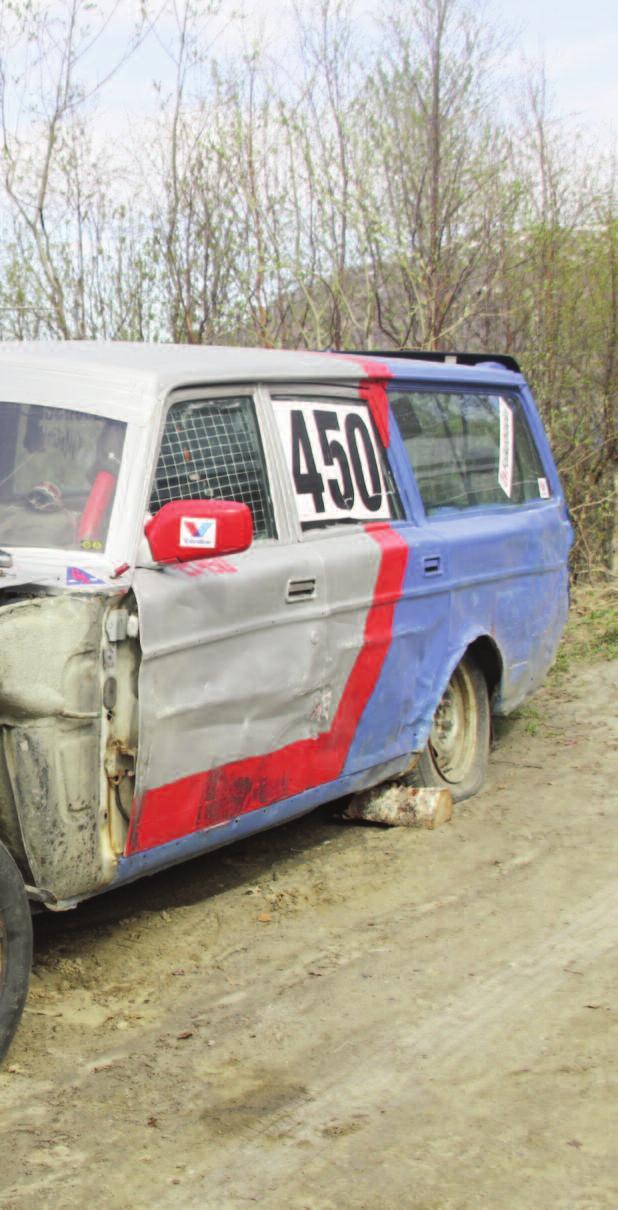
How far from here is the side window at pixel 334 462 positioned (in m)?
4.89

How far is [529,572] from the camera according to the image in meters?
6.60

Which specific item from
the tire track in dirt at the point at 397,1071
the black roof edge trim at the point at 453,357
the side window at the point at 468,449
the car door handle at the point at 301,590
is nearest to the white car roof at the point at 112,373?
the car door handle at the point at 301,590

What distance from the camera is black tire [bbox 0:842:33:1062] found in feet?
11.6

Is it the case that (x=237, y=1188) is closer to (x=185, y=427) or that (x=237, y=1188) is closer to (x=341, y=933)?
(x=341, y=933)

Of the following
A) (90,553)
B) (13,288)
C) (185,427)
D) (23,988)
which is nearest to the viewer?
(23,988)

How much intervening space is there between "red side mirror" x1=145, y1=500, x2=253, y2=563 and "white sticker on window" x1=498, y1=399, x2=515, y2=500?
2827 millimetres

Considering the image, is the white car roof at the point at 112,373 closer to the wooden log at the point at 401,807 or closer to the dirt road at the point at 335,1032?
the dirt road at the point at 335,1032

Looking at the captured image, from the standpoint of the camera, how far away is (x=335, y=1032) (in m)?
3.93

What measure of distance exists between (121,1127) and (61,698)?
1121mm

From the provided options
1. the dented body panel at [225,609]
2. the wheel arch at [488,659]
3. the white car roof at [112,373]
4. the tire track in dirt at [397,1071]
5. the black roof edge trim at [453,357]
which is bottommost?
the tire track in dirt at [397,1071]

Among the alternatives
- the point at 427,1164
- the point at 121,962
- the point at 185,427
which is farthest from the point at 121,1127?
the point at 185,427

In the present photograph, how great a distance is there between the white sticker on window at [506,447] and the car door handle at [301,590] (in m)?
2.11

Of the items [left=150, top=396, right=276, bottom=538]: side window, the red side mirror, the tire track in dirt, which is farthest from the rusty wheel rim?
the red side mirror

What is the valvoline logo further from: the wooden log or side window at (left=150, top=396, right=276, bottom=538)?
the wooden log
